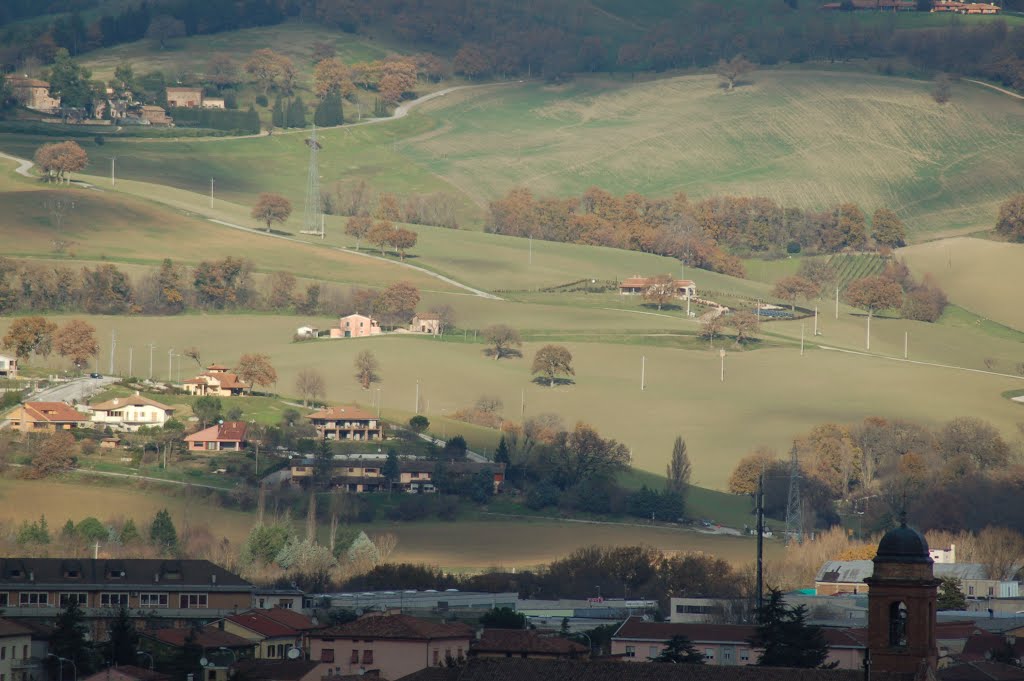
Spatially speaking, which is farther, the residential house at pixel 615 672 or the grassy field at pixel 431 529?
the grassy field at pixel 431 529

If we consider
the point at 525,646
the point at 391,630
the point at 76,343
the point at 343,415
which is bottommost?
the point at 525,646

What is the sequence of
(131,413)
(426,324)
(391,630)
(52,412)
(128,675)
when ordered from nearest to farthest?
(128,675)
(391,630)
(52,412)
(131,413)
(426,324)

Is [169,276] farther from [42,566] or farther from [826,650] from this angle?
[826,650]

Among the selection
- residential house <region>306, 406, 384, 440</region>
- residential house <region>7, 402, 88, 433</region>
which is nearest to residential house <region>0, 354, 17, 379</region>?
residential house <region>7, 402, 88, 433</region>

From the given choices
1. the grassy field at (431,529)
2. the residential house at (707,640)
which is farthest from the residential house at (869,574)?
the residential house at (707,640)

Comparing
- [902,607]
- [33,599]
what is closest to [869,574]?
[33,599]

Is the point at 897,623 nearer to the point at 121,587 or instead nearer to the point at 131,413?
the point at 121,587

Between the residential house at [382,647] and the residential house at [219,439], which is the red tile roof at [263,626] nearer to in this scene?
the residential house at [382,647]
